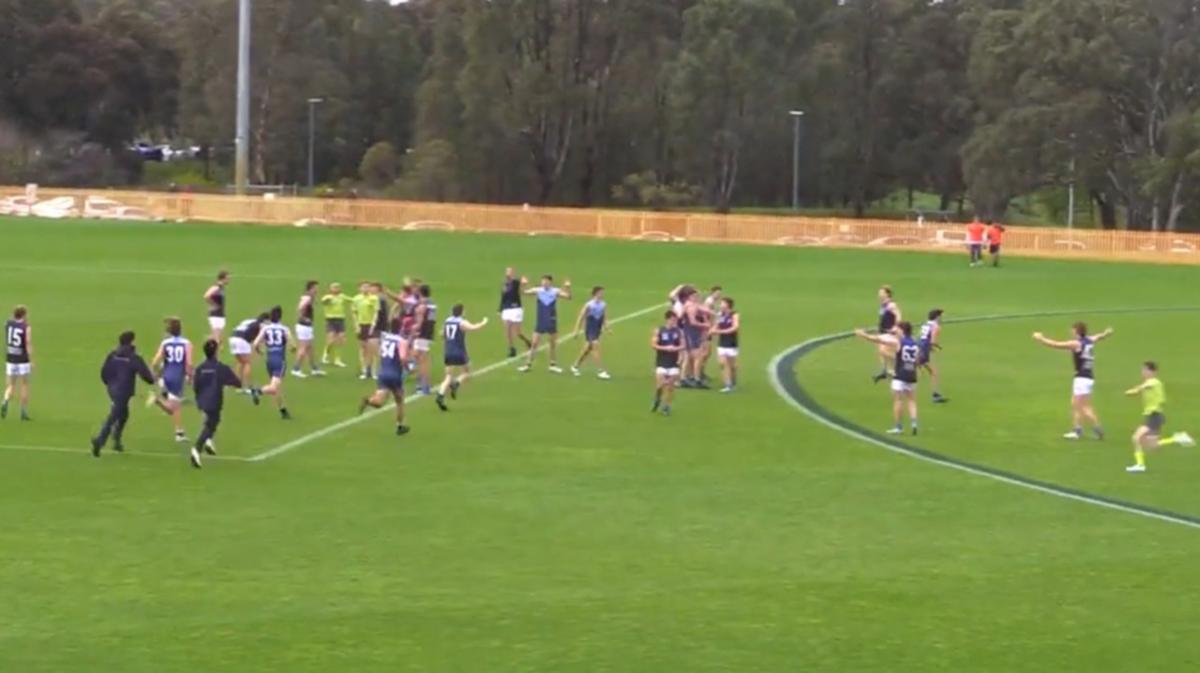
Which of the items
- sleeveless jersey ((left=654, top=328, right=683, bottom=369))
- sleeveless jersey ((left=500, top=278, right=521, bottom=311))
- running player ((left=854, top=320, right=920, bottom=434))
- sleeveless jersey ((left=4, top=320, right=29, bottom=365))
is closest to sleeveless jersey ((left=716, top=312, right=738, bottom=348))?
sleeveless jersey ((left=654, top=328, right=683, bottom=369))

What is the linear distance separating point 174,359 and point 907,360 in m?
10.2

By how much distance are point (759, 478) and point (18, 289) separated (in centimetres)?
3274

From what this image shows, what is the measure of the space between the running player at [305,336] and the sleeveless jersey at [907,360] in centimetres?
1064

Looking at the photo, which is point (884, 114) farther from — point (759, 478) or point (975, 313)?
point (759, 478)

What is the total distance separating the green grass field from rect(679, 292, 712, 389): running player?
3.14ft

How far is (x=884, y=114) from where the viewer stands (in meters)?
103

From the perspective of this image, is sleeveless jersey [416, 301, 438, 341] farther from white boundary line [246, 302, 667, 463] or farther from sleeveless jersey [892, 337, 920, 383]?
sleeveless jersey [892, 337, 920, 383]

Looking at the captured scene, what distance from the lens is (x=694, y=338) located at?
31828 millimetres

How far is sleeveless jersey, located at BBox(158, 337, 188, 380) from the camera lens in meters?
23.5

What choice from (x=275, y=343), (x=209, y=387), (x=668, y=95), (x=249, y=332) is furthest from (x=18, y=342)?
(x=668, y=95)

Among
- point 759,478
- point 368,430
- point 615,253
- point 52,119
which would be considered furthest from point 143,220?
point 759,478

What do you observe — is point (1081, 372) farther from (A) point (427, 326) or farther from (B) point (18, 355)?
(B) point (18, 355)

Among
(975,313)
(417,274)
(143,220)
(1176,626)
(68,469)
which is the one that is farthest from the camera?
(143,220)

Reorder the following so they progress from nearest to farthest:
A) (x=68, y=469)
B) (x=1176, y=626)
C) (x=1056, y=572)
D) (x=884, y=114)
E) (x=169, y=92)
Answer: (x=1176, y=626)
(x=1056, y=572)
(x=68, y=469)
(x=884, y=114)
(x=169, y=92)
